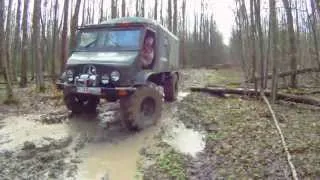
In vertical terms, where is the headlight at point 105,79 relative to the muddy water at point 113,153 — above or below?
above

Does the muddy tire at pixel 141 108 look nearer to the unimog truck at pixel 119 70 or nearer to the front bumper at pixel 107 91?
the unimog truck at pixel 119 70

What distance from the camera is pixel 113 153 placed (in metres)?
8.34

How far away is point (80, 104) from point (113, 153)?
10.1ft

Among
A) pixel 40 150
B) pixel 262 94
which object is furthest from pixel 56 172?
pixel 262 94

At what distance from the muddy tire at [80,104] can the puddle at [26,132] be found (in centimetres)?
70

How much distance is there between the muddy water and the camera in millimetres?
7246

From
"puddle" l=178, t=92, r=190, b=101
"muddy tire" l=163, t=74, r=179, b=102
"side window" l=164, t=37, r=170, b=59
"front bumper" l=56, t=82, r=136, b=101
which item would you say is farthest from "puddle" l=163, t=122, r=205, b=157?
"puddle" l=178, t=92, r=190, b=101

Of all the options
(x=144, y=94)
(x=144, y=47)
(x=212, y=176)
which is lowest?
(x=212, y=176)

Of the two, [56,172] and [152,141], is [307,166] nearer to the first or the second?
→ [152,141]

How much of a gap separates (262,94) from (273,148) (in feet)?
22.6

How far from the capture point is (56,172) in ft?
23.5

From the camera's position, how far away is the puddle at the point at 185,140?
880cm

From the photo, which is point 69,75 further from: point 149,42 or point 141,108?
point 149,42

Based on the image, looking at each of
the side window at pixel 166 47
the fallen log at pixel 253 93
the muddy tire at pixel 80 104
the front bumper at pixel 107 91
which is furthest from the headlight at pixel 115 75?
the fallen log at pixel 253 93
